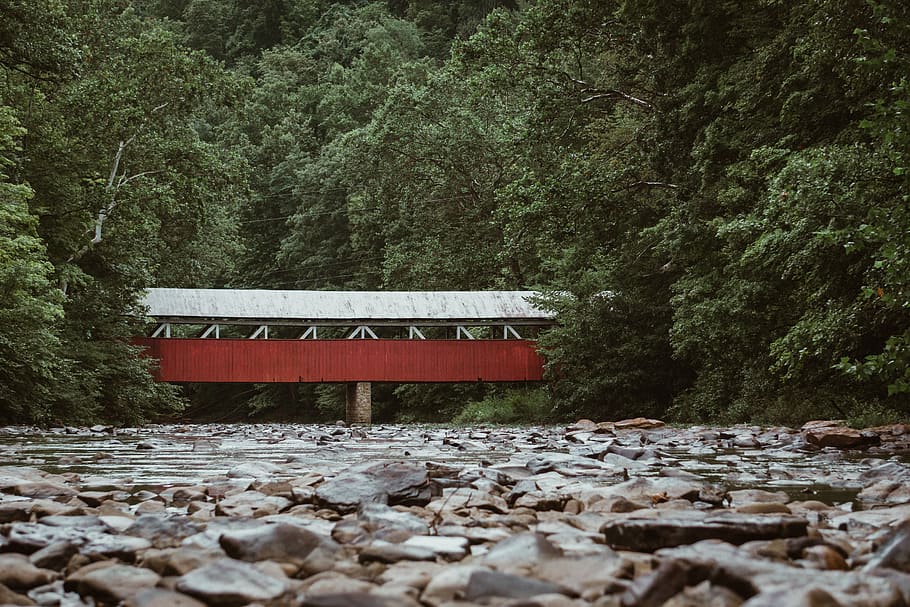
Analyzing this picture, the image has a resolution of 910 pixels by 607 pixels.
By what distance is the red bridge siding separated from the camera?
24.1 meters

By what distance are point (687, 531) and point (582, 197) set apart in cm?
1375

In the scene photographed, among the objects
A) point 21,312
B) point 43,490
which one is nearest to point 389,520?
point 43,490

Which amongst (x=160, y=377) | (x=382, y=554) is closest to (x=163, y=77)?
(x=160, y=377)

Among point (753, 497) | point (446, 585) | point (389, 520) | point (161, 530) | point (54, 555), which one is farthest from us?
point (753, 497)

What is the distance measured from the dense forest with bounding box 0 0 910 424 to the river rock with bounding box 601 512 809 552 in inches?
145

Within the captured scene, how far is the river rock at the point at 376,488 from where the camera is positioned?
338cm

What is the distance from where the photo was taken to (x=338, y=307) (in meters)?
25.5

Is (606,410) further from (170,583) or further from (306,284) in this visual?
(306,284)

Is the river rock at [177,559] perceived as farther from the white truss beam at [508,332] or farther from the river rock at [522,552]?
the white truss beam at [508,332]

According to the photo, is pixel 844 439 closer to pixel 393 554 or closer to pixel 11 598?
pixel 393 554

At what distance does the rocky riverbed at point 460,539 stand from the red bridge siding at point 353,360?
1992cm

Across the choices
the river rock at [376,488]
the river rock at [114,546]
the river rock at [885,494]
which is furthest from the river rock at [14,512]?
the river rock at [885,494]

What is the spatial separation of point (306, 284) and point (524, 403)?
73.8 ft

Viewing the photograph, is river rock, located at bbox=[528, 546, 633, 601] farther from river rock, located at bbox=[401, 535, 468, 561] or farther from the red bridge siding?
the red bridge siding
